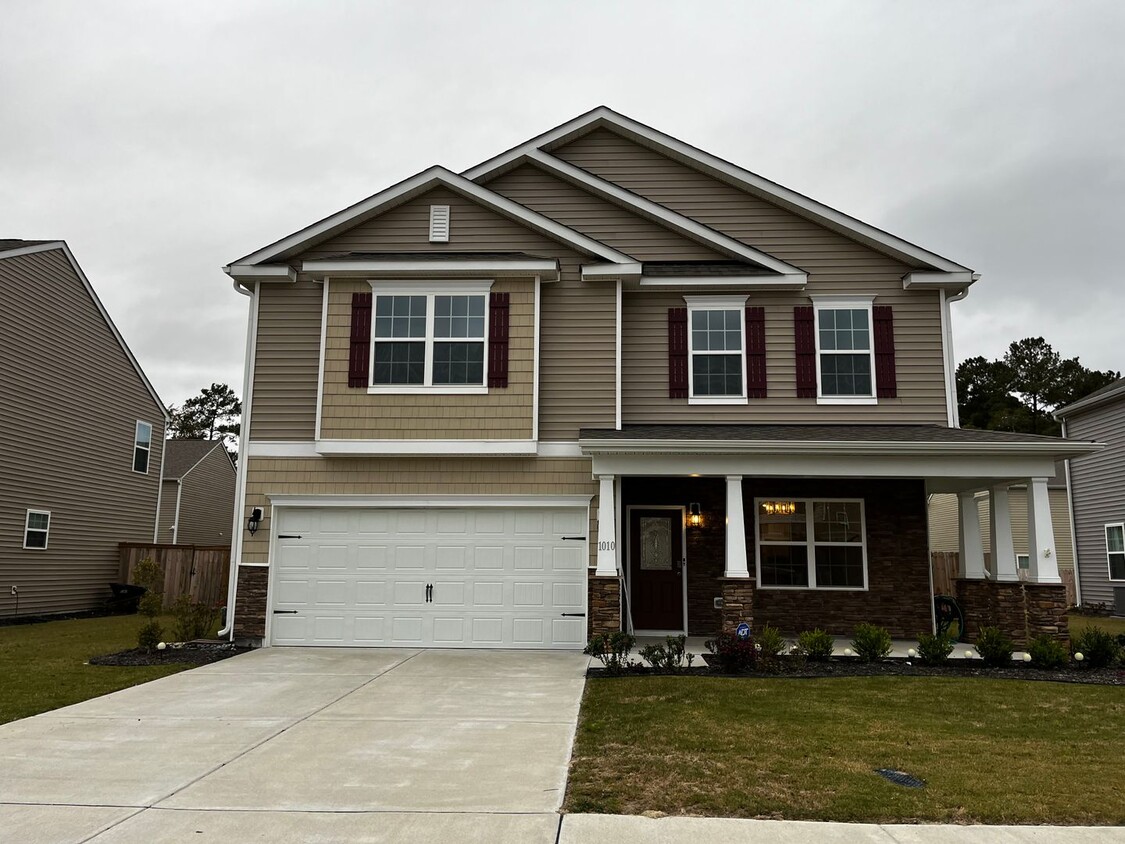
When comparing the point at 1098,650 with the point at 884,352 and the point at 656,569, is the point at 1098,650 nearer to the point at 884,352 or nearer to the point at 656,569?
the point at 884,352

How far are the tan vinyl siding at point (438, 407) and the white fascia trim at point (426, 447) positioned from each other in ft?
0.29

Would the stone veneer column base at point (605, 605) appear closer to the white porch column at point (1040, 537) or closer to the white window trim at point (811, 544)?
the white window trim at point (811, 544)

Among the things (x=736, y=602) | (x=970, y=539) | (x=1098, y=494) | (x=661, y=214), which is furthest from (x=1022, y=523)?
(x=736, y=602)

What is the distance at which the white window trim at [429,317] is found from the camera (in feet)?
41.4

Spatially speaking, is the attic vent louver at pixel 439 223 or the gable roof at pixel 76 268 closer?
the attic vent louver at pixel 439 223

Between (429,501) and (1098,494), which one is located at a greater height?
(1098,494)

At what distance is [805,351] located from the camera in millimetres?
13789

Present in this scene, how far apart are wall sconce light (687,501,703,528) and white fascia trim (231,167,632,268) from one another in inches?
168

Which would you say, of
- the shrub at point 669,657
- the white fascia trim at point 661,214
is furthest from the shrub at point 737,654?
the white fascia trim at point 661,214

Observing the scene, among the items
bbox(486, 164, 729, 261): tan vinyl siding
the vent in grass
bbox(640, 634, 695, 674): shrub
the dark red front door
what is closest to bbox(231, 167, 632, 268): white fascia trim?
bbox(486, 164, 729, 261): tan vinyl siding

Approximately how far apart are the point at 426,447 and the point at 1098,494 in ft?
61.8

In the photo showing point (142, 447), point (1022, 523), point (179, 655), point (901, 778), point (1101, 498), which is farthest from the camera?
point (1022, 523)

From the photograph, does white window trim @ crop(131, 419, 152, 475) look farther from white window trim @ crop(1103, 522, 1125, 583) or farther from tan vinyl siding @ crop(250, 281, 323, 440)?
white window trim @ crop(1103, 522, 1125, 583)

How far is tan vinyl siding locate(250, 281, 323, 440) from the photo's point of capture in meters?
13.1
